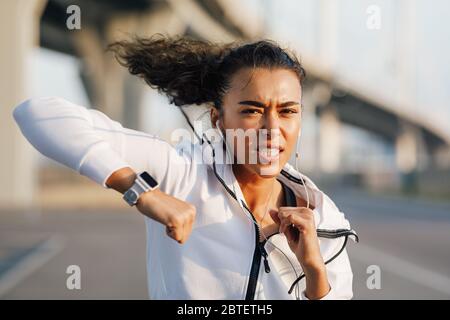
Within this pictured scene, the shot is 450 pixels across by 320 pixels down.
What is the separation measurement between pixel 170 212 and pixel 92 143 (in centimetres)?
24

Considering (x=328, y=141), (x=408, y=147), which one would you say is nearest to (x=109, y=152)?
(x=328, y=141)

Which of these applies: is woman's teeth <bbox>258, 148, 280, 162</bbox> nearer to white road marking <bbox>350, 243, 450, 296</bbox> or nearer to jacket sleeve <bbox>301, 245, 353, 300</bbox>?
jacket sleeve <bbox>301, 245, 353, 300</bbox>

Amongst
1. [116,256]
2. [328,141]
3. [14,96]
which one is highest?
[14,96]

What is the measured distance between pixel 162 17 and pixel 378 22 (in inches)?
1092

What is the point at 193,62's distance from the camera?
188cm

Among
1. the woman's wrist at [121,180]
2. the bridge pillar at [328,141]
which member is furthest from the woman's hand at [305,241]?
the bridge pillar at [328,141]

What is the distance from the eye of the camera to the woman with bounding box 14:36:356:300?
158cm

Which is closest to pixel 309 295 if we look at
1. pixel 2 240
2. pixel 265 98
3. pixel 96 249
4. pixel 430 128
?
pixel 265 98

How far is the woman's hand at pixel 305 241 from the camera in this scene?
5.15ft

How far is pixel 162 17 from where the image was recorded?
29812 millimetres

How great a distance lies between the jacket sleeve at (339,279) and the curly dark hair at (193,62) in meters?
0.44

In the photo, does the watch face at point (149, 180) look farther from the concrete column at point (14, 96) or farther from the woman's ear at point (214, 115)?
the concrete column at point (14, 96)

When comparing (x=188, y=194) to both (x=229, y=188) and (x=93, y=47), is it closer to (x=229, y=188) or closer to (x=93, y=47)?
(x=229, y=188)

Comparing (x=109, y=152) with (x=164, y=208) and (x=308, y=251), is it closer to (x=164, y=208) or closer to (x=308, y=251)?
(x=164, y=208)
